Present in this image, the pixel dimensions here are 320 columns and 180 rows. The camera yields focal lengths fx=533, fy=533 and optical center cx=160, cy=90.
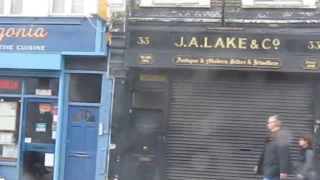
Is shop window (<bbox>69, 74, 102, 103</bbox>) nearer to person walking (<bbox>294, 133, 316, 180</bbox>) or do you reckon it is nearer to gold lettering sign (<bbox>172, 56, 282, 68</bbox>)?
gold lettering sign (<bbox>172, 56, 282, 68</bbox>)

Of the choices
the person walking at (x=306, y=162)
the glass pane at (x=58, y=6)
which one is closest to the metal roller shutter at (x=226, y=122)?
the person walking at (x=306, y=162)

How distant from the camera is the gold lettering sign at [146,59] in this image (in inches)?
452

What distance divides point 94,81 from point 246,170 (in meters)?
3.92

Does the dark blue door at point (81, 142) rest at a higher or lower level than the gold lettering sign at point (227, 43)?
lower

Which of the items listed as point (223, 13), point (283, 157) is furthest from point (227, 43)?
point (283, 157)

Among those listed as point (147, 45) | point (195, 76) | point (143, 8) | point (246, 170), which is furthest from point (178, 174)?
point (143, 8)

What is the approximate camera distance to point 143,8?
1192 cm

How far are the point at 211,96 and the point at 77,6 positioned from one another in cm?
376

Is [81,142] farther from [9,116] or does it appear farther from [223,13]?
[223,13]

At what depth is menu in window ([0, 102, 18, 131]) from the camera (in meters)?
12.4

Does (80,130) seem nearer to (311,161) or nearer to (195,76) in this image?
(195,76)

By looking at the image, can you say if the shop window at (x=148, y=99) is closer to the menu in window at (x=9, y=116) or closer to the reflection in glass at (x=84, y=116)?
the reflection in glass at (x=84, y=116)

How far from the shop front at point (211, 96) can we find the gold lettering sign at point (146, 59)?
0.02 meters

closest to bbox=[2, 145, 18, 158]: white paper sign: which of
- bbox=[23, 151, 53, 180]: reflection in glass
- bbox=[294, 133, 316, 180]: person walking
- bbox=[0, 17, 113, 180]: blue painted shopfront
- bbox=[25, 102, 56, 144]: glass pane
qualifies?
bbox=[0, 17, 113, 180]: blue painted shopfront
